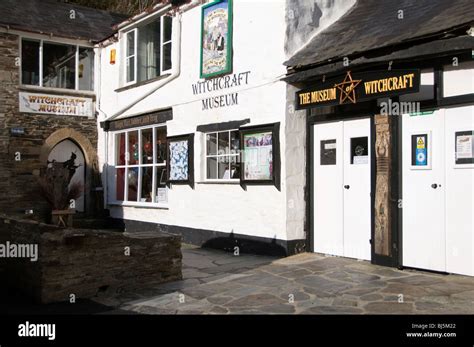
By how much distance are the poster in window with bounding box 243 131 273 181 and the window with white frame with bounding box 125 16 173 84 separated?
4.33m

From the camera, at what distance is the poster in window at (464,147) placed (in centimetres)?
696

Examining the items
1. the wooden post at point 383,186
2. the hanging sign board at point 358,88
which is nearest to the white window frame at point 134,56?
the hanging sign board at point 358,88

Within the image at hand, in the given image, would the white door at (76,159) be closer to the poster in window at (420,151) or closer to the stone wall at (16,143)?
the stone wall at (16,143)

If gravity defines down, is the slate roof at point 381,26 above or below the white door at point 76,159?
above

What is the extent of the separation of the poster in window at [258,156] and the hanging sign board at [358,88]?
1051mm

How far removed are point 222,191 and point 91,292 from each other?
4.44m

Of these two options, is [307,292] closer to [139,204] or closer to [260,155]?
[260,155]

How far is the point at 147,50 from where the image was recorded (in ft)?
46.6

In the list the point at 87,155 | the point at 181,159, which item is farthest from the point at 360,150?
the point at 87,155

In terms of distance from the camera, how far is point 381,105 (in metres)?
8.12

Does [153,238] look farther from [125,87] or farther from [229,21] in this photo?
[125,87]

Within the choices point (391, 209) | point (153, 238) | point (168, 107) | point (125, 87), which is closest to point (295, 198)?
point (391, 209)

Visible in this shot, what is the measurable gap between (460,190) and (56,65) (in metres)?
12.6

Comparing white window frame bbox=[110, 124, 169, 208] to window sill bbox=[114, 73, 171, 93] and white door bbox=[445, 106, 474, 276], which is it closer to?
window sill bbox=[114, 73, 171, 93]
